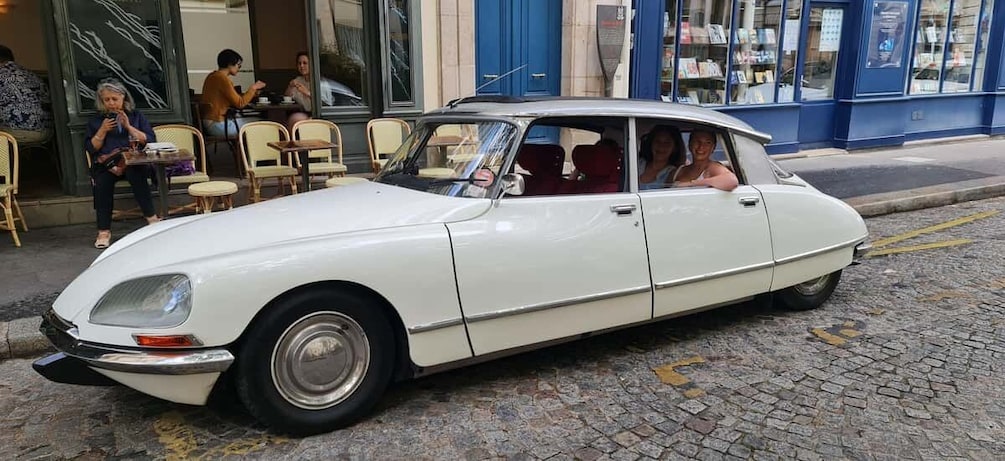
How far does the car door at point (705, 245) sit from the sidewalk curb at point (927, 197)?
4470mm

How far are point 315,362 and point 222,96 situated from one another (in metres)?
7.44

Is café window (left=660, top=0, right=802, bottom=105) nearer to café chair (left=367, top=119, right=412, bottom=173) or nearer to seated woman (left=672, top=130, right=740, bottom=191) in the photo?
café chair (left=367, top=119, right=412, bottom=173)

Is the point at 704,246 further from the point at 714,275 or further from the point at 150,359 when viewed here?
the point at 150,359

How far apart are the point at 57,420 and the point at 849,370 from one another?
424cm

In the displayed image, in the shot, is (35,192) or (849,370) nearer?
(849,370)

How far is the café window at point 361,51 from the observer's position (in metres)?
8.49

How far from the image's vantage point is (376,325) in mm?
3264

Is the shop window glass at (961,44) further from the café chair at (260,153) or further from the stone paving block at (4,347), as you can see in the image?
the stone paving block at (4,347)

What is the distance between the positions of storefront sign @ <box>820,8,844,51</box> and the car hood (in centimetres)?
1106

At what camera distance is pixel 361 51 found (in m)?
8.68

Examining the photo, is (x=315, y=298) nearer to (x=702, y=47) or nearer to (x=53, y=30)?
(x=53, y=30)

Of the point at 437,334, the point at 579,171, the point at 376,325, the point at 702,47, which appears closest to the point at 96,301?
the point at 376,325

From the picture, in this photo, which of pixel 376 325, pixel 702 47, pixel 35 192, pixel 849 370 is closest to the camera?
pixel 376 325

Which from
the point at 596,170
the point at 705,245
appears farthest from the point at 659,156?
the point at 705,245
